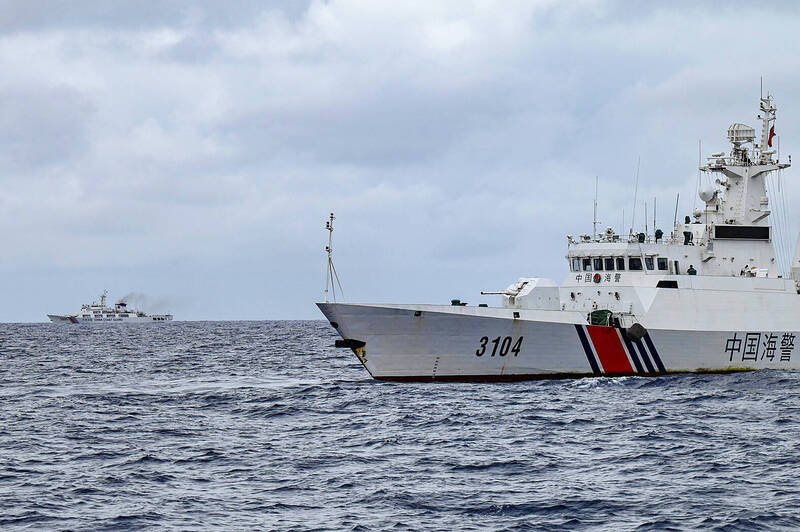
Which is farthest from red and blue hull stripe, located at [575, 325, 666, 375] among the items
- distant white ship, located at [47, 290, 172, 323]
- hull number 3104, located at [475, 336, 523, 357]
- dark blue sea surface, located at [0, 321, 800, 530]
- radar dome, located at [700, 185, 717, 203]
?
distant white ship, located at [47, 290, 172, 323]

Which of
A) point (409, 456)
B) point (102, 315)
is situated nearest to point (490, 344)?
point (409, 456)

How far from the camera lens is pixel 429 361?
30.2 m

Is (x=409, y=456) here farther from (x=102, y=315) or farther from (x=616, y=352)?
(x=102, y=315)

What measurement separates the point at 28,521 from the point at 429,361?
57.8 feet

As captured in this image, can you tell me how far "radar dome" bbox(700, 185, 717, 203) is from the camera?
35844 millimetres

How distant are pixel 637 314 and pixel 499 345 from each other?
4859mm

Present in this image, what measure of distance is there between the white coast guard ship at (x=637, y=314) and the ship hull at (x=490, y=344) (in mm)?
36

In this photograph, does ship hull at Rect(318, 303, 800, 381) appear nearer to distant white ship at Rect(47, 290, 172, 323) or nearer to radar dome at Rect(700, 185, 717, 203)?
radar dome at Rect(700, 185, 717, 203)

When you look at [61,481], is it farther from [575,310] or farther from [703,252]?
[703,252]

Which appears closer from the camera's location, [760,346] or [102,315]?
[760,346]

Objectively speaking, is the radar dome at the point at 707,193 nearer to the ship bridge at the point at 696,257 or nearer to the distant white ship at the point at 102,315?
the ship bridge at the point at 696,257

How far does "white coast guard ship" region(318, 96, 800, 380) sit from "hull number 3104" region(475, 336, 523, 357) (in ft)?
0.12

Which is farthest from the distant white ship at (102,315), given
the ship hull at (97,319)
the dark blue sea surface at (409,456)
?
the dark blue sea surface at (409,456)

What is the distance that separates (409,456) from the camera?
1833cm
